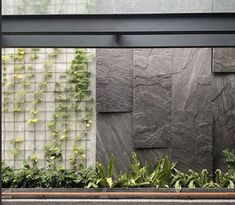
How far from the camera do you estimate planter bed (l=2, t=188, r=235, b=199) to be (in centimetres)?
467

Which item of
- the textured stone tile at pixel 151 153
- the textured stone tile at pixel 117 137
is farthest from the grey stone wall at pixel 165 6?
the textured stone tile at pixel 151 153

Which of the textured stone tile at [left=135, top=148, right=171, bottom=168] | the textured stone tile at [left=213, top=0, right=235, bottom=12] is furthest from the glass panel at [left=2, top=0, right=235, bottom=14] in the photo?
the textured stone tile at [left=135, top=148, right=171, bottom=168]

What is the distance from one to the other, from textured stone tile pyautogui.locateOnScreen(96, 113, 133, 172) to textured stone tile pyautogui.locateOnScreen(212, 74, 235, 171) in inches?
45.0

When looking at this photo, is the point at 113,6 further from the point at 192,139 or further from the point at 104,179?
the point at 192,139

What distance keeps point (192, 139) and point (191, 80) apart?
78 centimetres

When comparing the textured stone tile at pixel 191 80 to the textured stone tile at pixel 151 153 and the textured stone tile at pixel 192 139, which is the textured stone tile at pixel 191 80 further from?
the textured stone tile at pixel 151 153

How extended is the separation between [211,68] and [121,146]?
1.58 m

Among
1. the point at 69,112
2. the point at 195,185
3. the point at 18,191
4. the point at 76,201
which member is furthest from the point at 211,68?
the point at 18,191

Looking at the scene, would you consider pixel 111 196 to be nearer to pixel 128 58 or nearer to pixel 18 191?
pixel 18 191

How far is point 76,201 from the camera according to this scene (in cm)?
455

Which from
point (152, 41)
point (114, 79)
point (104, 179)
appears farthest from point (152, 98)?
point (152, 41)

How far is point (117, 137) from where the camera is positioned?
225 inches

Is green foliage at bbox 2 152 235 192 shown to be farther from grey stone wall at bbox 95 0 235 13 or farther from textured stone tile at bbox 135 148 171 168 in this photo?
grey stone wall at bbox 95 0 235 13

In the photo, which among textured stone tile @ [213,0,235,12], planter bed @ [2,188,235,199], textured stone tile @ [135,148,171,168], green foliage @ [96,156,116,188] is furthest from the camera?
textured stone tile @ [135,148,171,168]
